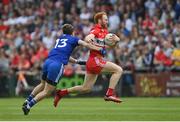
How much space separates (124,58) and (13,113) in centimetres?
1015

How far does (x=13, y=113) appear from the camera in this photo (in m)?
16.5

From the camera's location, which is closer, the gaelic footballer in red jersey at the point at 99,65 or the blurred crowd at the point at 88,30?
the gaelic footballer in red jersey at the point at 99,65

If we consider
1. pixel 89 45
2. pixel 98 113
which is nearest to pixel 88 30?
pixel 98 113

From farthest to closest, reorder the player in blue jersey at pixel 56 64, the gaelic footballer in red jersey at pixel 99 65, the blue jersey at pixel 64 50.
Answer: the gaelic footballer in red jersey at pixel 99 65, the blue jersey at pixel 64 50, the player in blue jersey at pixel 56 64

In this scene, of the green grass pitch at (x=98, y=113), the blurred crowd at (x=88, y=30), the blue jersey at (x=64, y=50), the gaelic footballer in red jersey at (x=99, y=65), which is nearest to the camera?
the green grass pitch at (x=98, y=113)

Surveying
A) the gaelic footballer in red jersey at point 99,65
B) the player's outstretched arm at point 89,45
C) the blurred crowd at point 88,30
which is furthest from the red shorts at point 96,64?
the blurred crowd at point 88,30

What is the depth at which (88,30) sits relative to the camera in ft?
91.8

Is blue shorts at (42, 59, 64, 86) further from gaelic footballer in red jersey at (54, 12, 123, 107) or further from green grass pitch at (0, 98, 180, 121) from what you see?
gaelic footballer in red jersey at (54, 12, 123, 107)

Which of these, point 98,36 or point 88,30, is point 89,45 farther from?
point 88,30

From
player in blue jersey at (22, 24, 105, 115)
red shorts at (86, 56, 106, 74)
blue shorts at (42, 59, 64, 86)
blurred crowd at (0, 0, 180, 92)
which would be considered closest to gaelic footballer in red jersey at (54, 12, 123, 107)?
red shorts at (86, 56, 106, 74)

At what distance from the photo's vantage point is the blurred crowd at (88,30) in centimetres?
2583

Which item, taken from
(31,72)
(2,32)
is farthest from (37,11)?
(31,72)

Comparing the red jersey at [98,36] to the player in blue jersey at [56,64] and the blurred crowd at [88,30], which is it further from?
the blurred crowd at [88,30]

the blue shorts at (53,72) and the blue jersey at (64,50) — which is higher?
the blue jersey at (64,50)
